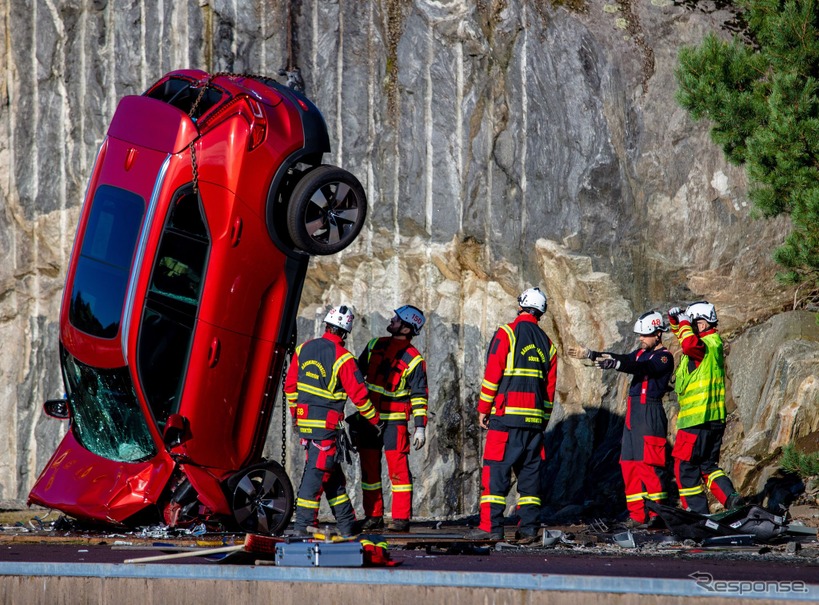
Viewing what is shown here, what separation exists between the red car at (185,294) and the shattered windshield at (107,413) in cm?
1

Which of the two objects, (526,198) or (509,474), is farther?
(526,198)

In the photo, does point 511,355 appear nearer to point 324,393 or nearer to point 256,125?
point 324,393

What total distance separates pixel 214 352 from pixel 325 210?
135 centimetres

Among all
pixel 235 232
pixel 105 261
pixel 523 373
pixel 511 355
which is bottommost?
pixel 523 373

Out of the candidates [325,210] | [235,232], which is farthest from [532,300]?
[235,232]

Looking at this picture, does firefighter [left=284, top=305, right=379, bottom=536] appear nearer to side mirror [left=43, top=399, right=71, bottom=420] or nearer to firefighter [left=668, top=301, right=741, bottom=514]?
side mirror [left=43, top=399, right=71, bottom=420]

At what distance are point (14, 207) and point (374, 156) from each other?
5.09 metres

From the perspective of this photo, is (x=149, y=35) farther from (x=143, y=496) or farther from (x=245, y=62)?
(x=143, y=496)

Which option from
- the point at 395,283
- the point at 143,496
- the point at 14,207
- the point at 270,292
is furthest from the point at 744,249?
the point at 14,207

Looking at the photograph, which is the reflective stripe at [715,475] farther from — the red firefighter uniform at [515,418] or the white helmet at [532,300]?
the white helmet at [532,300]

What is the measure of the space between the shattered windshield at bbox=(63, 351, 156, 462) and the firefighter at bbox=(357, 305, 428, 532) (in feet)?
6.80

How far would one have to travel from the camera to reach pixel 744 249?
12383 mm

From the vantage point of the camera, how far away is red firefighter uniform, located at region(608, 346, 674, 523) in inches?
393

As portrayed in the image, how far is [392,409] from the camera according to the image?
10.3m
